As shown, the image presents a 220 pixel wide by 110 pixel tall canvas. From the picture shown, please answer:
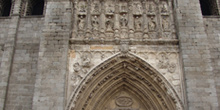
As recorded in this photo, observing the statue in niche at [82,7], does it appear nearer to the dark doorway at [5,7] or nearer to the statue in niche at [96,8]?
the statue in niche at [96,8]

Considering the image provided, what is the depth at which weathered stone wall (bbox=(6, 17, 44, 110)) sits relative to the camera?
31.8 feet

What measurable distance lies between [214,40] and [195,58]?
1.80m

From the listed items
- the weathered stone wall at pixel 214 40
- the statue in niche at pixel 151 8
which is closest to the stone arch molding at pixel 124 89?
the weathered stone wall at pixel 214 40

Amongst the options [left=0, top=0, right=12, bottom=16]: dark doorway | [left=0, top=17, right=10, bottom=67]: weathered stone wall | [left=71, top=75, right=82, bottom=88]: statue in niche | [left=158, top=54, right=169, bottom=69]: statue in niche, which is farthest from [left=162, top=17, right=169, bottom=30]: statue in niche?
[left=0, top=0, right=12, bottom=16]: dark doorway

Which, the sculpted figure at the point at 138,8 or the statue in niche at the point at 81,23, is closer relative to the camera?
the statue in niche at the point at 81,23

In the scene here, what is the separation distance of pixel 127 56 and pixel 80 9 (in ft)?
9.18

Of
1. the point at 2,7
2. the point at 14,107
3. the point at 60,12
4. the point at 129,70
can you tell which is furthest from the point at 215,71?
the point at 2,7

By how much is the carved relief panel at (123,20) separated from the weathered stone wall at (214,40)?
1629mm

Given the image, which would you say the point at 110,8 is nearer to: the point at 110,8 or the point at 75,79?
the point at 110,8

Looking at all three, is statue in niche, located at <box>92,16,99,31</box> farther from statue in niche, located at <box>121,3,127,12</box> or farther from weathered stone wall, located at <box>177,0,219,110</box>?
weathered stone wall, located at <box>177,0,219,110</box>

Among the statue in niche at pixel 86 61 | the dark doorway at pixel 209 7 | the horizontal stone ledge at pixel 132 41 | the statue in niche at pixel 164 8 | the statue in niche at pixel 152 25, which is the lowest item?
the statue in niche at pixel 86 61

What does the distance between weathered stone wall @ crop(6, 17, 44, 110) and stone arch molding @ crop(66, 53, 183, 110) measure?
200 centimetres

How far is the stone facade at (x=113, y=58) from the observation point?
9.00 m

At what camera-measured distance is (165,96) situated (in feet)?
30.6
